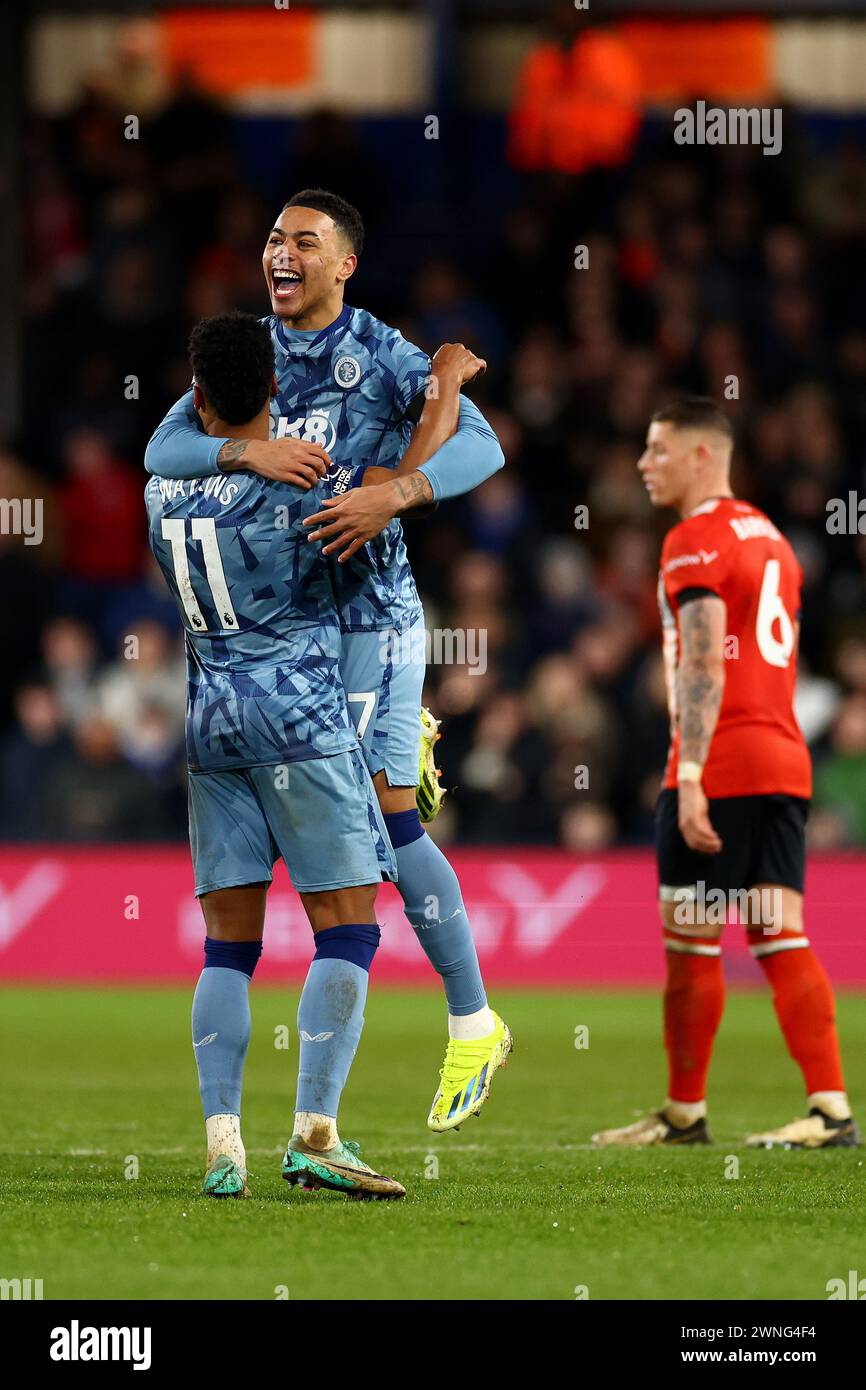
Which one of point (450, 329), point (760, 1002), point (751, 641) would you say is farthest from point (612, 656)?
point (751, 641)

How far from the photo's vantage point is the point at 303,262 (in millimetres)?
6195

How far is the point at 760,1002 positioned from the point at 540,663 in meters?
2.62

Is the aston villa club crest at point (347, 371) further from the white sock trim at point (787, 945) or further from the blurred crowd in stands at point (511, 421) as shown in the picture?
the blurred crowd in stands at point (511, 421)

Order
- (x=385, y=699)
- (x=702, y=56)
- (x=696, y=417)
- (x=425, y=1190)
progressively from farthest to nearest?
(x=702, y=56) → (x=696, y=417) → (x=385, y=699) → (x=425, y=1190)

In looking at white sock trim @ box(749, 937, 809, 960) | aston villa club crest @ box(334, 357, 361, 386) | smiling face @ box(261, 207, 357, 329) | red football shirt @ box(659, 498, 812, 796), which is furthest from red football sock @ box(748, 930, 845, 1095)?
smiling face @ box(261, 207, 357, 329)

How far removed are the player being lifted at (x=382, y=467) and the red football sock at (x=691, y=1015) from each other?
43.8 inches

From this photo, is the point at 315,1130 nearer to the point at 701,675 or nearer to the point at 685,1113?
the point at 685,1113

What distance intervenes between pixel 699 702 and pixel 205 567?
83.1 inches

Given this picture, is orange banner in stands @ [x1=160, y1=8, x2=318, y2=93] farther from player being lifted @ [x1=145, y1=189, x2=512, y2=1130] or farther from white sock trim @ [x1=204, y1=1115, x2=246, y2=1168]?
white sock trim @ [x1=204, y1=1115, x2=246, y2=1168]

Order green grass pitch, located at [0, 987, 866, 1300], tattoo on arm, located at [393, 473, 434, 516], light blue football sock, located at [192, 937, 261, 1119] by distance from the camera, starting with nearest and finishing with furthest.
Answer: green grass pitch, located at [0, 987, 866, 1300]
light blue football sock, located at [192, 937, 261, 1119]
tattoo on arm, located at [393, 473, 434, 516]

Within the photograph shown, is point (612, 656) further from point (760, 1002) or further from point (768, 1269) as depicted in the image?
point (768, 1269)

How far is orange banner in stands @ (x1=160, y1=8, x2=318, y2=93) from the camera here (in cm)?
1967

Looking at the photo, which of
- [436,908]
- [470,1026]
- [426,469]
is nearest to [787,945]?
[470,1026]

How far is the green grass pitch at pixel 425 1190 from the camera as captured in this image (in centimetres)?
473
